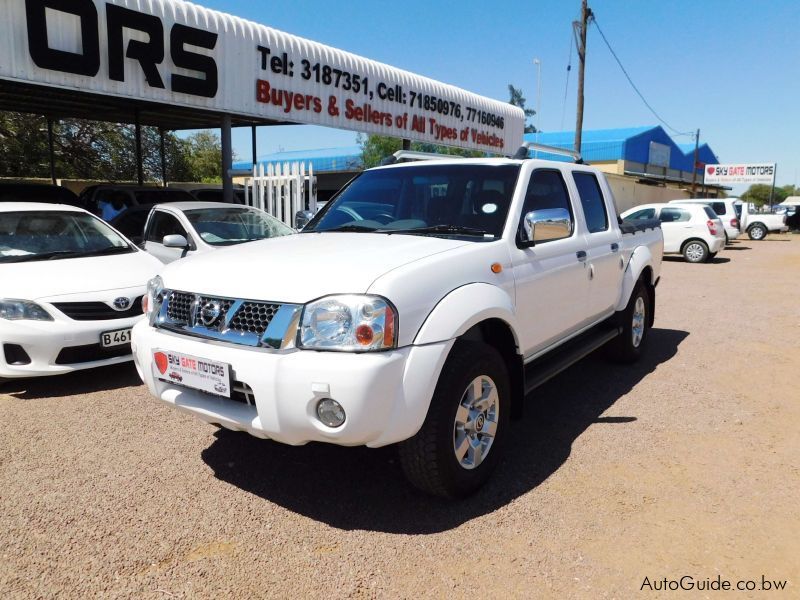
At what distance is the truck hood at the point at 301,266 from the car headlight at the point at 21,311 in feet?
6.38

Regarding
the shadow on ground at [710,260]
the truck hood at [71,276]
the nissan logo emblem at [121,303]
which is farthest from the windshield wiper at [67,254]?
the shadow on ground at [710,260]

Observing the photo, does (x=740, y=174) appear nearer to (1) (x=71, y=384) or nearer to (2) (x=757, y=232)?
(2) (x=757, y=232)

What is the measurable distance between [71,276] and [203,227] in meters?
2.34

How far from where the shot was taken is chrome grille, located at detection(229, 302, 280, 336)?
275cm

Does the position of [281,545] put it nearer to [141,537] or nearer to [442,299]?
[141,537]

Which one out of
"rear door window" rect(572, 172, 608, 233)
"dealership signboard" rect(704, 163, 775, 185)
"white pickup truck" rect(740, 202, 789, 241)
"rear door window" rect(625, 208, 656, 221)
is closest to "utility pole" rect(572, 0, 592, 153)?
"rear door window" rect(625, 208, 656, 221)

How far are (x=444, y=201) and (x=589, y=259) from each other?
52.8 inches

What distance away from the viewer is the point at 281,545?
2768 millimetres

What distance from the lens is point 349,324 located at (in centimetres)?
260

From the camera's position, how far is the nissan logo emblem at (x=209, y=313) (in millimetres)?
2916

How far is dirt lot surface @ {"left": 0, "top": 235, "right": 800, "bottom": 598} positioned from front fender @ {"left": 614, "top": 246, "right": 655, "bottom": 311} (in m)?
0.84

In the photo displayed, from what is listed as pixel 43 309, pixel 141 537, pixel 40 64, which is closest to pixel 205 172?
pixel 40 64

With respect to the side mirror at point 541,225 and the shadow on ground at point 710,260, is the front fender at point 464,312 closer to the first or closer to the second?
the side mirror at point 541,225

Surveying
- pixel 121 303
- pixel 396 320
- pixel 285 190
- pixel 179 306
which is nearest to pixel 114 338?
pixel 121 303
